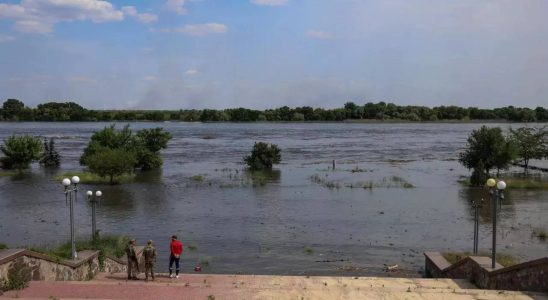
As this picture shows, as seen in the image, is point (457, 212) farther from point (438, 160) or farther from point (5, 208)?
point (438, 160)

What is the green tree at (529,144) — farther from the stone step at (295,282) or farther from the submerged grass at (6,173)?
the submerged grass at (6,173)

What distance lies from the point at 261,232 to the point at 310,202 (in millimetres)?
11425

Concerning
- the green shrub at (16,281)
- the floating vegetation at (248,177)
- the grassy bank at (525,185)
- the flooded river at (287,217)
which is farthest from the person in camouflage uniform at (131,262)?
the grassy bank at (525,185)

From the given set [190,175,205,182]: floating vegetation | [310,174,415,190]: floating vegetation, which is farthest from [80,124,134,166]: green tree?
[310,174,415,190]: floating vegetation

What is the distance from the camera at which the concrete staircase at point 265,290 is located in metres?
13.4

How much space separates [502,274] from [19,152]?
63.9m

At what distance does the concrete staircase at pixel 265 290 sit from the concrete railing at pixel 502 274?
0.58 m

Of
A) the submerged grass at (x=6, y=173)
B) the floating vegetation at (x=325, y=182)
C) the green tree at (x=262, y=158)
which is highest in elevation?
the green tree at (x=262, y=158)

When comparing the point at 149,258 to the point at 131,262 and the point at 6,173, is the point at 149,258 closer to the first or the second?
the point at 131,262

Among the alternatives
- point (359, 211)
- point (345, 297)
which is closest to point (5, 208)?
point (359, 211)

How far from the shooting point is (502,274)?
50.5 feet

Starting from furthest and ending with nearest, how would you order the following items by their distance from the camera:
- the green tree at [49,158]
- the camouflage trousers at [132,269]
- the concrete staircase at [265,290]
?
the green tree at [49,158]
the camouflage trousers at [132,269]
the concrete staircase at [265,290]

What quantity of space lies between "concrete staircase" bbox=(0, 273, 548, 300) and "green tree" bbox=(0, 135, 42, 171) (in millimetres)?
58015

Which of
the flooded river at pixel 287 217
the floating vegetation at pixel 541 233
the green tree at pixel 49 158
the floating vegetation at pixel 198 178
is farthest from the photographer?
the green tree at pixel 49 158
